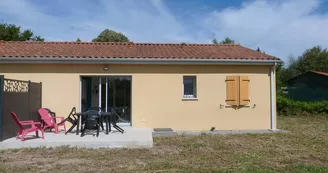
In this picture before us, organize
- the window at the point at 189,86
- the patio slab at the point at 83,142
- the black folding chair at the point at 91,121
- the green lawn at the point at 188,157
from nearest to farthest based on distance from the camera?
the green lawn at the point at 188,157, the patio slab at the point at 83,142, the black folding chair at the point at 91,121, the window at the point at 189,86

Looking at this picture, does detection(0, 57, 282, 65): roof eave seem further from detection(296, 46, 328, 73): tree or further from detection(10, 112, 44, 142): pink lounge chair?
detection(296, 46, 328, 73): tree

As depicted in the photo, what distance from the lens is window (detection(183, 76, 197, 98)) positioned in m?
13.2

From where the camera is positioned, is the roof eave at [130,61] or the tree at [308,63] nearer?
the roof eave at [130,61]

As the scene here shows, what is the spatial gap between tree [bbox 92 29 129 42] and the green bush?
76.2ft

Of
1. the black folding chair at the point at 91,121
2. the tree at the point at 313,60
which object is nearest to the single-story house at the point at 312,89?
the tree at the point at 313,60

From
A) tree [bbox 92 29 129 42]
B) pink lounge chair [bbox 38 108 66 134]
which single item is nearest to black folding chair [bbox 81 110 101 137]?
pink lounge chair [bbox 38 108 66 134]

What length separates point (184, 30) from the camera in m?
21.4

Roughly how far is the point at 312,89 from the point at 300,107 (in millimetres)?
6250

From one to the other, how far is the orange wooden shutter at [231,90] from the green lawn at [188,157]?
2.90 meters

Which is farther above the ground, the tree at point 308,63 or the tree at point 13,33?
the tree at point 13,33

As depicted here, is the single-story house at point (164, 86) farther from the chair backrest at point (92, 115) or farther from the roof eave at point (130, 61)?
the chair backrest at point (92, 115)

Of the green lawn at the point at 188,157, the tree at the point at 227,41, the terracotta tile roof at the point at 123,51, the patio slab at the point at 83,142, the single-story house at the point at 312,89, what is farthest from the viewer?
the tree at the point at 227,41

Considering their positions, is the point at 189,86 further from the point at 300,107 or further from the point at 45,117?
the point at 300,107

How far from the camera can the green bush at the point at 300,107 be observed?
1995cm
